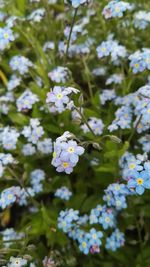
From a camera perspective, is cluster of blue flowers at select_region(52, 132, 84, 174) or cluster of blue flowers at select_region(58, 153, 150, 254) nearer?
cluster of blue flowers at select_region(52, 132, 84, 174)

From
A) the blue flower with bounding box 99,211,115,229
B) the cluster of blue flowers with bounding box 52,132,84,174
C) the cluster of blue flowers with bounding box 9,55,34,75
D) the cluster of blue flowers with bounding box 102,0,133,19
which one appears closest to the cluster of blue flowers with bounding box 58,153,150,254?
the blue flower with bounding box 99,211,115,229

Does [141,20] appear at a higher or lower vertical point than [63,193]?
higher

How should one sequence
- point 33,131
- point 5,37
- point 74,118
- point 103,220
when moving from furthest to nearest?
point 5,37 → point 33,131 → point 103,220 → point 74,118

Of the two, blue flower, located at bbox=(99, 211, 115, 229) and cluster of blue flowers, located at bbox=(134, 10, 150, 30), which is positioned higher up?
cluster of blue flowers, located at bbox=(134, 10, 150, 30)

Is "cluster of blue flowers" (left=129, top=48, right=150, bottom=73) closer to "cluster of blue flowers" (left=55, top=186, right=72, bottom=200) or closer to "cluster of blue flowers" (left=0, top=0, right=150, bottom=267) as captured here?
"cluster of blue flowers" (left=0, top=0, right=150, bottom=267)

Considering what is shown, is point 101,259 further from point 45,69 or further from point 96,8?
point 96,8

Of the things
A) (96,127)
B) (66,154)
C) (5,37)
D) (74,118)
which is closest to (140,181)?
(66,154)

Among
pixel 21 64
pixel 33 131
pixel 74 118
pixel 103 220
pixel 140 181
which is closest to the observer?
pixel 140 181

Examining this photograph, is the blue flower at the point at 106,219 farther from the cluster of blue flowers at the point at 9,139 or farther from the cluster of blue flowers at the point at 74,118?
the cluster of blue flowers at the point at 9,139

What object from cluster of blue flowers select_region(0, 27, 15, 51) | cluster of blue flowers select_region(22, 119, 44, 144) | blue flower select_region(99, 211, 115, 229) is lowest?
blue flower select_region(99, 211, 115, 229)

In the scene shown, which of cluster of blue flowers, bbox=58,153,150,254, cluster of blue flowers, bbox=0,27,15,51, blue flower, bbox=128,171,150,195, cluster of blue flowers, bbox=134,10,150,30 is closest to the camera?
blue flower, bbox=128,171,150,195

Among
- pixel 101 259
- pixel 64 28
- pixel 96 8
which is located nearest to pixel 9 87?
pixel 64 28

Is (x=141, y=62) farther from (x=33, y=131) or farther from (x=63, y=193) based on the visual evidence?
(x=63, y=193)
